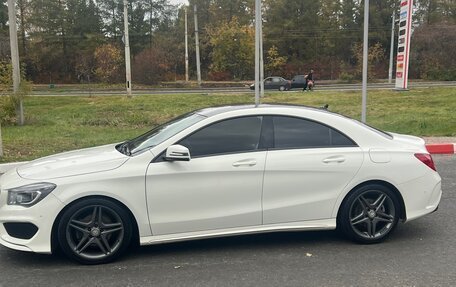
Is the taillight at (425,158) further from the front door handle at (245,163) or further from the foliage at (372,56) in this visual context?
the foliage at (372,56)

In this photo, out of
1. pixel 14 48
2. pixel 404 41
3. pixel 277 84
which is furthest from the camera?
pixel 277 84

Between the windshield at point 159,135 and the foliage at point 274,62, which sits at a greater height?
the foliage at point 274,62

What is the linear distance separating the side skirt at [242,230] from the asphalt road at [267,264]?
200 mm

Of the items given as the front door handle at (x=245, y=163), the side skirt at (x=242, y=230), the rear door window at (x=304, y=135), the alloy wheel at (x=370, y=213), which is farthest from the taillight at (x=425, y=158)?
the front door handle at (x=245, y=163)

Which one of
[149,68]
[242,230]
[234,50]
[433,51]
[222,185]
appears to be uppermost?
[234,50]

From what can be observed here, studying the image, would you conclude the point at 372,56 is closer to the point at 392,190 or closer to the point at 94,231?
the point at 392,190

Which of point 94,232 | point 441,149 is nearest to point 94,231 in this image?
point 94,232

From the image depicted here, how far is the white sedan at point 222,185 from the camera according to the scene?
423 cm

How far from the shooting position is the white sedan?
13.9 ft

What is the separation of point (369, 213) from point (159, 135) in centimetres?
233

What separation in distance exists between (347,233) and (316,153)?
2.90ft

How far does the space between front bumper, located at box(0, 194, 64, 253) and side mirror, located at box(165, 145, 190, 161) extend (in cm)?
105

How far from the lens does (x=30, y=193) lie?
419 cm

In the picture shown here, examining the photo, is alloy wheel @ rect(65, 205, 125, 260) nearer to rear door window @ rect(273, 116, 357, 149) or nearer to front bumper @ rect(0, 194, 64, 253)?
front bumper @ rect(0, 194, 64, 253)
